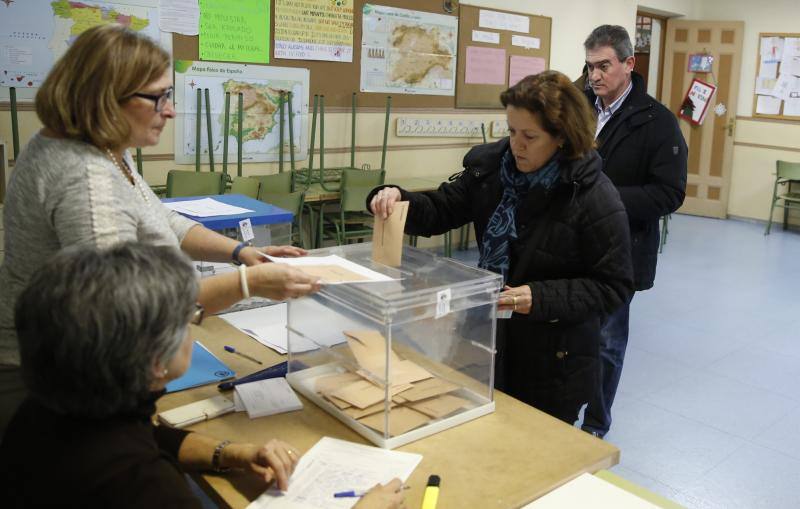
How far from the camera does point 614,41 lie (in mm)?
2721

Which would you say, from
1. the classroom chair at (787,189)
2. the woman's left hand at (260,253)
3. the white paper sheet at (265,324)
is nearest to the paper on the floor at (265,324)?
the white paper sheet at (265,324)

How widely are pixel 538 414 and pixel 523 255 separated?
0.46m

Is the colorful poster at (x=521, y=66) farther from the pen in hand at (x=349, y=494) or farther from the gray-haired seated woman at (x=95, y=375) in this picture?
the gray-haired seated woman at (x=95, y=375)

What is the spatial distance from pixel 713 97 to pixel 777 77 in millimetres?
665

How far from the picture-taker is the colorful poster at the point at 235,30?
4.59 metres

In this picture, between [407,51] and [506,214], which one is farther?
[407,51]

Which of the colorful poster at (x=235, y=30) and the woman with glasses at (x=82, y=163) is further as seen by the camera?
the colorful poster at (x=235, y=30)

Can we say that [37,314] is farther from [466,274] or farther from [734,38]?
[734,38]

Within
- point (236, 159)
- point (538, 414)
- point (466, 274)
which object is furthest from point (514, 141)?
point (236, 159)

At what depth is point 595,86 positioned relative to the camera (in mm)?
2787

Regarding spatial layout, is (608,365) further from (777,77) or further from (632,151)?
(777,77)

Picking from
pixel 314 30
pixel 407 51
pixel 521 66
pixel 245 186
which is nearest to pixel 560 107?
pixel 245 186

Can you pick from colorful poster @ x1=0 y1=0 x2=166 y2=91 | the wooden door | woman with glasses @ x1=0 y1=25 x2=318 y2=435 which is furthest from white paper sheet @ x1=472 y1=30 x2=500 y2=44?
woman with glasses @ x1=0 y1=25 x2=318 y2=435

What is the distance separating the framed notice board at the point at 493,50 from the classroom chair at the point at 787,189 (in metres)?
2.86
